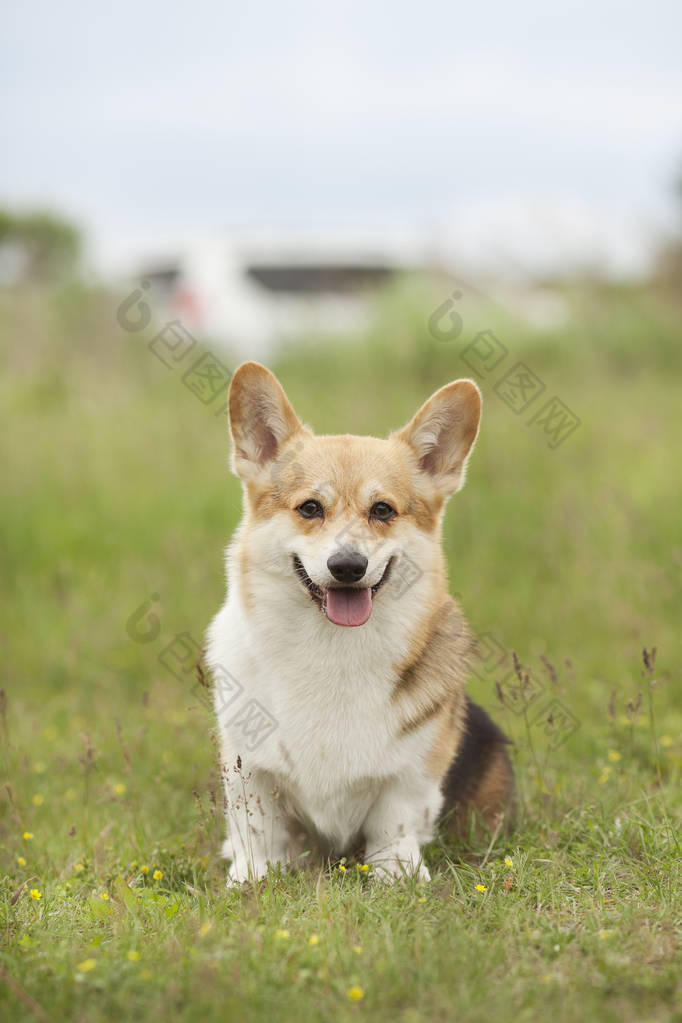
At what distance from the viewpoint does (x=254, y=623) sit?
306 cm

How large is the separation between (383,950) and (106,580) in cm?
390

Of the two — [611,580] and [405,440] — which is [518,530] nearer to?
[611,580]

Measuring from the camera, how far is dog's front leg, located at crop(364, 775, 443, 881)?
3.00 metres

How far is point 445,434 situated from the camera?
3.37 m

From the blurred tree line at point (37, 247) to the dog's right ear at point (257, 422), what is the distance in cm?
898

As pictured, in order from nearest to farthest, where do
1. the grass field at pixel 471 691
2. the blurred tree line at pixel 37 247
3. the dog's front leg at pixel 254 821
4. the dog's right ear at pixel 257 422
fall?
the grass field at pixel 471 691 → the dog's front leg at pixel 254 821 → the dog's right ear at pixel 257 422 → the blurred tree line at pixel 37 247

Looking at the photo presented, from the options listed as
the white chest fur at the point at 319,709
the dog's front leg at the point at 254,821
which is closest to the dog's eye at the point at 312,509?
the white chest fur at the point at 319,709

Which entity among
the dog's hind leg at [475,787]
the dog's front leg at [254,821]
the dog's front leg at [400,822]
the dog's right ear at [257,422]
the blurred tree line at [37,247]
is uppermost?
the dog's right ear at [257,422]

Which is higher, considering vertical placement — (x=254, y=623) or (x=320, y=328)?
(x=320, y=328)

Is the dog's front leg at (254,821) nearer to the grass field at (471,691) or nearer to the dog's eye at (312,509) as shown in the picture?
the grass field at (471,691)

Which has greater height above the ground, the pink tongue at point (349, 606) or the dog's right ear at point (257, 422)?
the dog's right ear at point (257, 422)

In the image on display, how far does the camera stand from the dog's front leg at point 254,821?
3.04 m

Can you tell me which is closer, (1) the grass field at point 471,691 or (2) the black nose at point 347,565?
(1) the grass field at point 471,691

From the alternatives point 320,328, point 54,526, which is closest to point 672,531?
point 54,526
